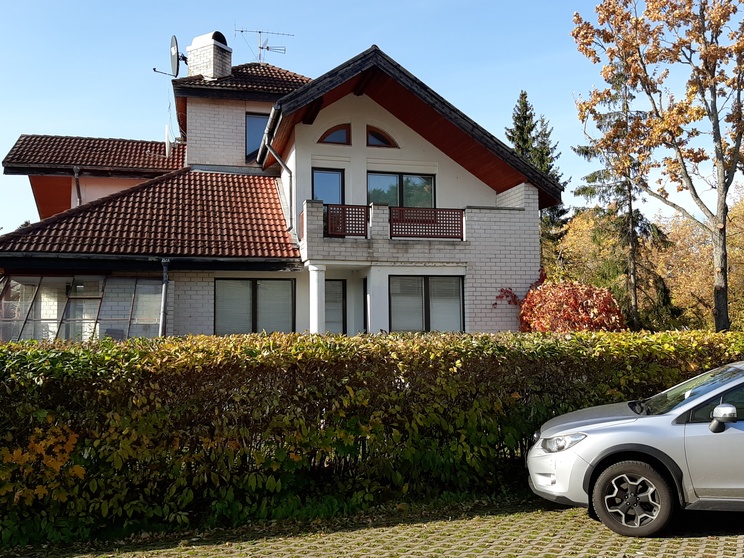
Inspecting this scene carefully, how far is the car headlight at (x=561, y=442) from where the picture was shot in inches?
259

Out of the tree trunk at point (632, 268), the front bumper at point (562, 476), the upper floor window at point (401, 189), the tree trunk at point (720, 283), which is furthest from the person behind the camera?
the tree trunk at point (632, 268)

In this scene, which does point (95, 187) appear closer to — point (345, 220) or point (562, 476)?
point (345, 220)

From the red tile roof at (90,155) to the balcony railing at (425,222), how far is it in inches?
357

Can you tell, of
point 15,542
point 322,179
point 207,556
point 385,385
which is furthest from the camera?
point 322,179

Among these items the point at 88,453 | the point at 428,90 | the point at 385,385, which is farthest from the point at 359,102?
the point at 88,453

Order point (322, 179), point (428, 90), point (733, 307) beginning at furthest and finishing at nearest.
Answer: point (733, 307)
point (322, 179)
point (428, 90)

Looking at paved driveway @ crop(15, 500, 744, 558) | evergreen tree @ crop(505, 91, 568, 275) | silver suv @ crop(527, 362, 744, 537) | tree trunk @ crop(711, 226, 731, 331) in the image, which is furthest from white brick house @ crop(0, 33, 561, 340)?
evergreen tree @ crop(505, 91, 568, 275)

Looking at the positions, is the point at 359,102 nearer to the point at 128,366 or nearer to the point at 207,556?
the point at 128,366

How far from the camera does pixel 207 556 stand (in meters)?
5.84

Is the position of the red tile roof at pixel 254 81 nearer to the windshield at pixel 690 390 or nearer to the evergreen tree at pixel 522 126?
the windshield at pixel 690 390

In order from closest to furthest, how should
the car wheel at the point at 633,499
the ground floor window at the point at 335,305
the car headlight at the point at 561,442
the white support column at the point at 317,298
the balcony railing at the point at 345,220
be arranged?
the car wheel at the point at 633,499 < the car headlight at the point at 561,442 < the white support column at the point at 317,298 < the balcony railing at the point at 345,220 < the ground floor window at the point at 335,305

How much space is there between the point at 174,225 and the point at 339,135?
480 centimetres

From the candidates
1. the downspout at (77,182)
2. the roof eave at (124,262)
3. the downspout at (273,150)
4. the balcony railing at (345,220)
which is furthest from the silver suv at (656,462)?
the downspout at (77,182)

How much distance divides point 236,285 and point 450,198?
613 cm
